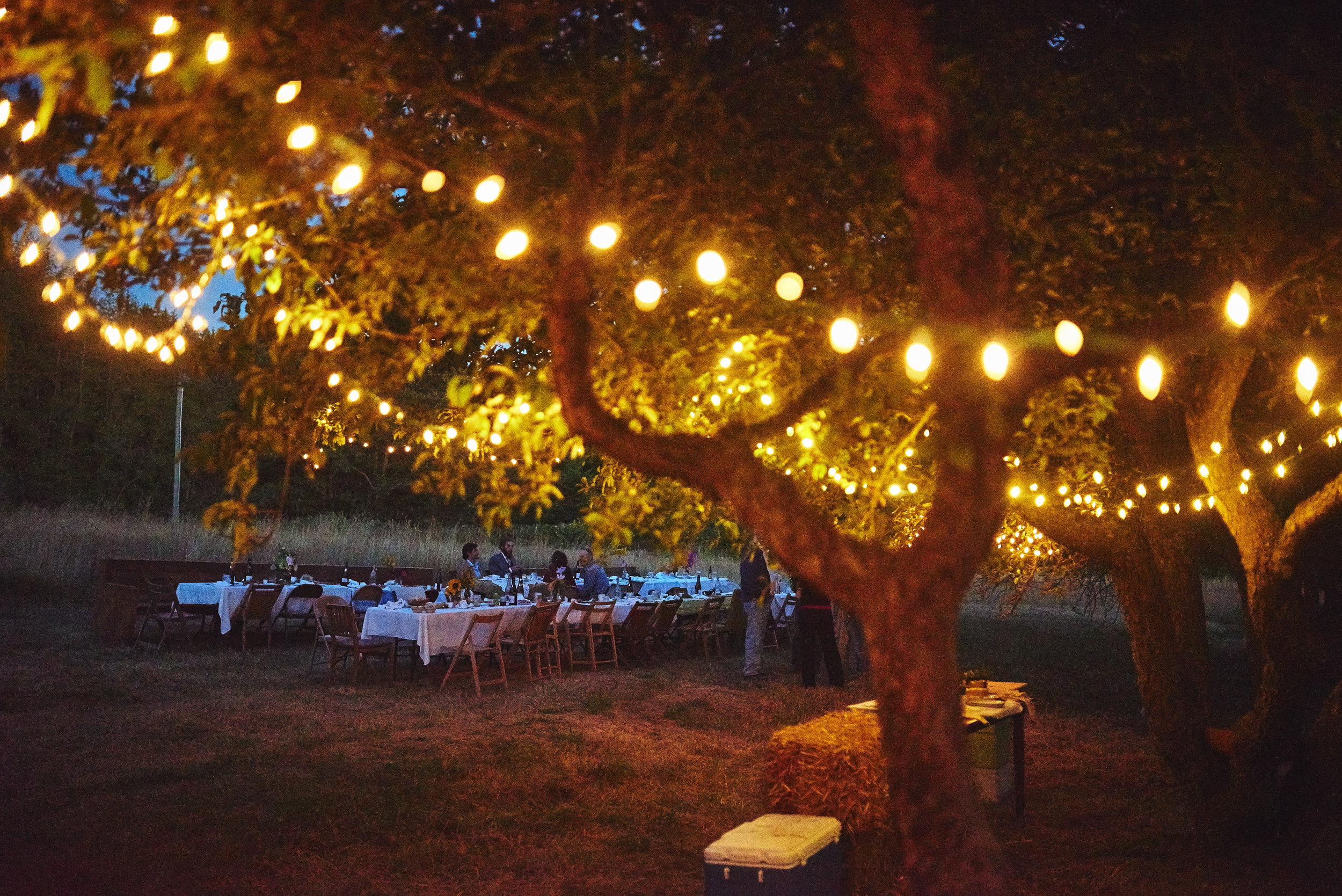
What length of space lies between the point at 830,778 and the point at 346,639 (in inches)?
294

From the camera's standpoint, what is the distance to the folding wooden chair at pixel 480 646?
33.4ft

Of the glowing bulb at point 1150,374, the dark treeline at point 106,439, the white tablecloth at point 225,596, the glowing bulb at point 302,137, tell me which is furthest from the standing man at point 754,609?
the dark treeline at point 106,439

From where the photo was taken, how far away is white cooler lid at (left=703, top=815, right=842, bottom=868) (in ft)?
11.1

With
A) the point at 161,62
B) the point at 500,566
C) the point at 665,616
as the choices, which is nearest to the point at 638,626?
the point at 665,616

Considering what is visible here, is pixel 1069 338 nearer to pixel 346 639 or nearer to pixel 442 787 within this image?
pixel 442 787

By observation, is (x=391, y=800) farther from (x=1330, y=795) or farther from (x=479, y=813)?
(x=1330, y=795)

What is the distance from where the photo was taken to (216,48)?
2613 mm

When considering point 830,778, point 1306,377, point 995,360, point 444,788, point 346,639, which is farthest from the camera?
point 346,639

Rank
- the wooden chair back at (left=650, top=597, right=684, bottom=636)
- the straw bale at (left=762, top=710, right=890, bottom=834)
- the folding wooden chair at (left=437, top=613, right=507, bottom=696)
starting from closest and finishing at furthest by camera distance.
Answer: the straw bale at (left=762, top=710, right=890, bottom=834), the folding wooden chair at (left=437, top=613, right=507, bottom=696), the wooden chair back at (left=650, top=597, right=684, bottom=636)

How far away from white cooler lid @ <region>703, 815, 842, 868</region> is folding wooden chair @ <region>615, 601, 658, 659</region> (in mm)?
8905

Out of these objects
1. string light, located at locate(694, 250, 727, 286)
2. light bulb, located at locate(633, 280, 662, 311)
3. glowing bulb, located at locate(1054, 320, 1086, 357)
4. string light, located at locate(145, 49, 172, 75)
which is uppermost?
string light, located at locate(145, 49, 172, 75)

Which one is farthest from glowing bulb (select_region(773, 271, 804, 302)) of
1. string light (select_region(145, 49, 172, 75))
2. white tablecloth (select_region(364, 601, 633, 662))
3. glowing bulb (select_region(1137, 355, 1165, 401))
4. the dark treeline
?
the dark treeline

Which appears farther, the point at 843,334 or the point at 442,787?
the point at 442,787

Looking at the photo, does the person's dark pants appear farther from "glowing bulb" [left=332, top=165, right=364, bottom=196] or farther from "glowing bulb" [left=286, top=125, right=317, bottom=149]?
"glowing bulb" [left=286, top=125, right=317, bottom=149]
